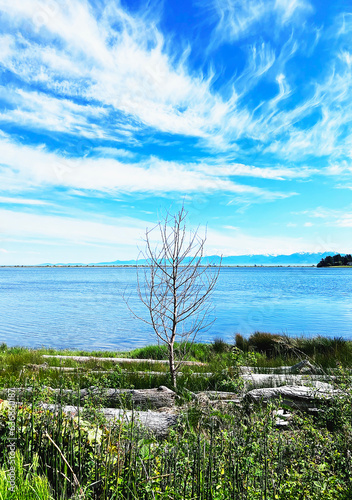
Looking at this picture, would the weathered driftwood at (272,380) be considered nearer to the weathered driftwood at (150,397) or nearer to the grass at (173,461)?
the weathered driftwood at (150,397)

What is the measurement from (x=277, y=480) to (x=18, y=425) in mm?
2873

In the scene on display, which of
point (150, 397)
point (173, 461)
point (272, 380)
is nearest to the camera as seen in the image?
point (173, 461)

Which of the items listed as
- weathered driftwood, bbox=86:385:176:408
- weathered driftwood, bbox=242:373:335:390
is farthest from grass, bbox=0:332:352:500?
weathered driftwood, bbox=242:373:335:390

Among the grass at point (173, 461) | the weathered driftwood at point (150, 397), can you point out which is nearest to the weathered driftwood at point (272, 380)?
the weathered driftwood at point (150, 397)

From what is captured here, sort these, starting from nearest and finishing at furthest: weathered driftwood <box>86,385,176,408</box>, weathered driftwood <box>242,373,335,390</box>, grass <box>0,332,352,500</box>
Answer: grass <box>0,332,352,500</box>
weathered driftwood <box>86,385,176,408</box>
weathered driftwood <box>242,373,335,390</box>

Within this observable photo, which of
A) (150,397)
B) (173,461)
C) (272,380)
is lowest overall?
(272,380)

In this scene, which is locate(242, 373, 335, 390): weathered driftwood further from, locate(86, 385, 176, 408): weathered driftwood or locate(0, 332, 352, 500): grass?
locate(0, 332, 352, 500): grass

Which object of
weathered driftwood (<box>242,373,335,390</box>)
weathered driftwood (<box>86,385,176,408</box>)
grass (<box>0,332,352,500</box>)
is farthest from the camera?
weathered driftwood (<box>242,373,335,390</box>)

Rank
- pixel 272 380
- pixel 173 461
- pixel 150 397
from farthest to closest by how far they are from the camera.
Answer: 1. pixel 272 380
2. pixel 150 397
3. pixel 173 461

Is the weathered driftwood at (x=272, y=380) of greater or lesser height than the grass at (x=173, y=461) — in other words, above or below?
below

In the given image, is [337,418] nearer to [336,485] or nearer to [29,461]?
[336,485]

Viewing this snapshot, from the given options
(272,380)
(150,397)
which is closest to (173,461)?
(150,397)

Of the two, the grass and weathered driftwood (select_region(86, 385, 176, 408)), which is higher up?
the grass

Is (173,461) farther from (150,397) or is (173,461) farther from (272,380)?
(272,380)
